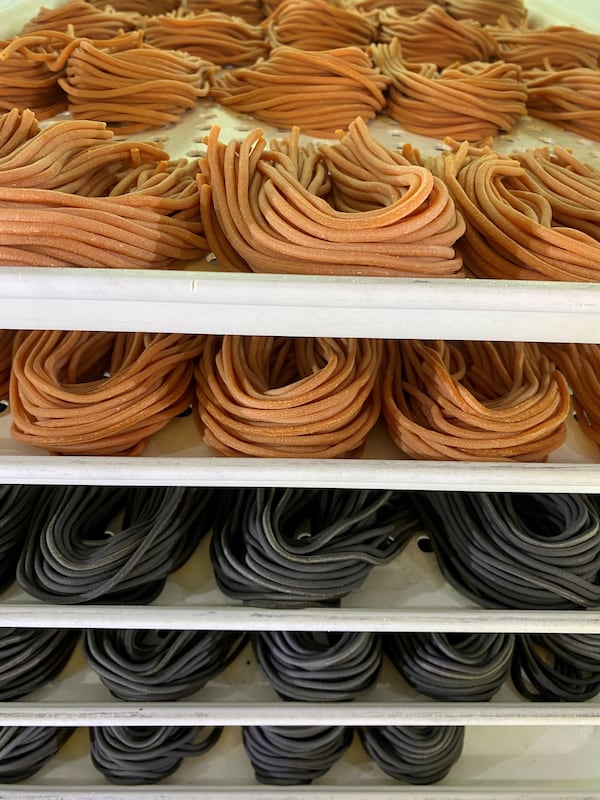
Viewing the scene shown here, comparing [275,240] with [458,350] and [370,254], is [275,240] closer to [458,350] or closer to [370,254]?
[370,254]

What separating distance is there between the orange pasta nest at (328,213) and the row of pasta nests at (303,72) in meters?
0.38

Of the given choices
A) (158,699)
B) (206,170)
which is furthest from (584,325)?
(158,699)

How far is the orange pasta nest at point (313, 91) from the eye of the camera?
3.79 feet

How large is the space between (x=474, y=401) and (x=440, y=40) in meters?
1.07

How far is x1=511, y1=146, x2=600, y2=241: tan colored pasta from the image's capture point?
2.75ft

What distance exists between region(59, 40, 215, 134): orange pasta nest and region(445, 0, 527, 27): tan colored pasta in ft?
2.75

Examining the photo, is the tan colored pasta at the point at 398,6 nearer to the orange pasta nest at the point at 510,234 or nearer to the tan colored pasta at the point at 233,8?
the tan colored pasta at the point at 233,8

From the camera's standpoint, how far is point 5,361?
2.86 feet

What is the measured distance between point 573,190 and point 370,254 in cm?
38

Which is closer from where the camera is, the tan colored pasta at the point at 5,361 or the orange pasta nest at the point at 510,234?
the orange pasta nest at the point at 510,234

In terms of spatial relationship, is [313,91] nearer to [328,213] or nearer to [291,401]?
[328,213]

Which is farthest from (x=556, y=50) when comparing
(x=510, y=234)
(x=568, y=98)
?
(x=510, y=234)

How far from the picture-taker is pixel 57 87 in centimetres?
118

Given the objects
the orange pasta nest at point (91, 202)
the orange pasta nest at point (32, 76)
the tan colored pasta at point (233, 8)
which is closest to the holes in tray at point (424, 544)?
the orange pasta nest at point (91, 202)
